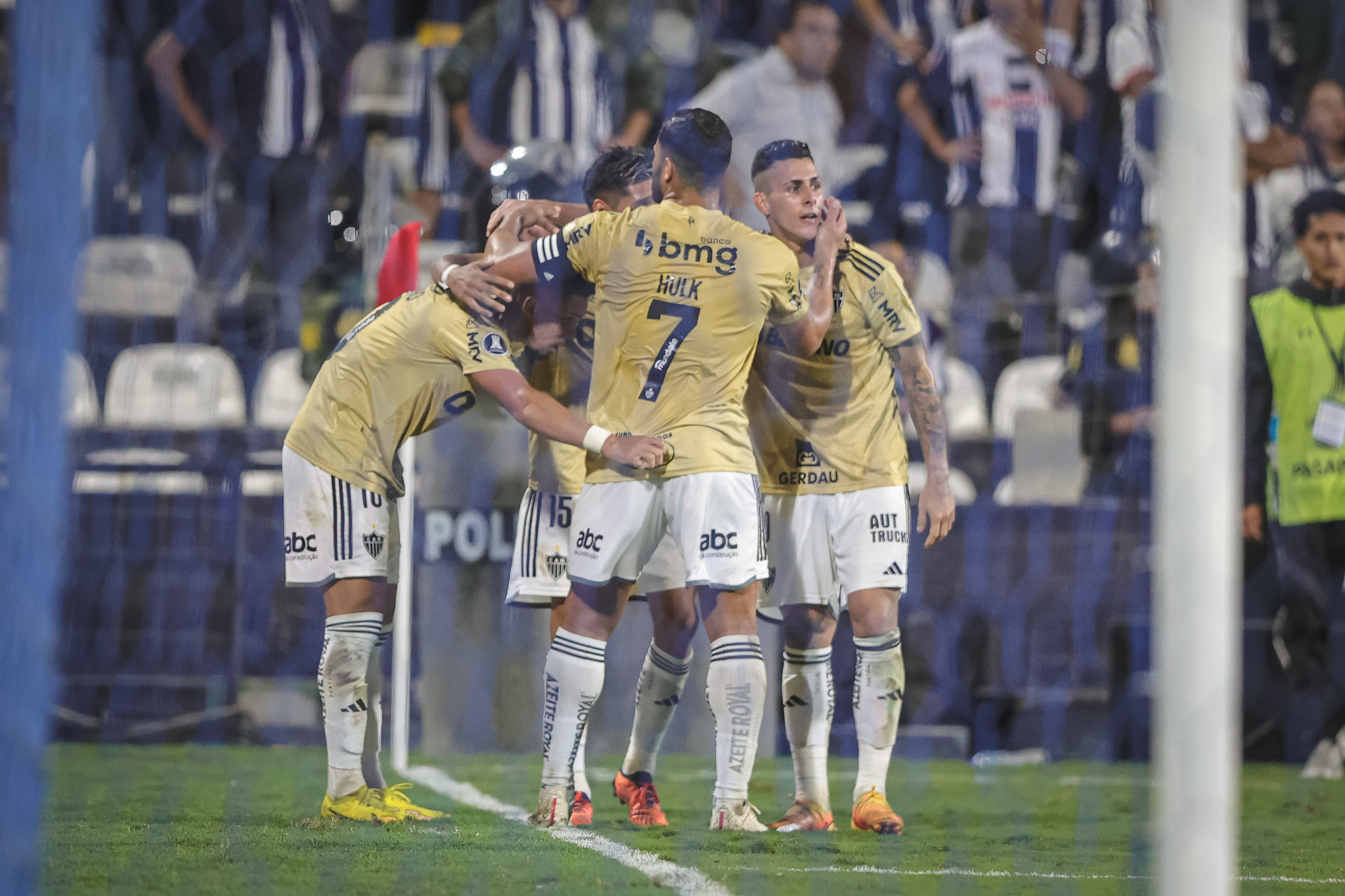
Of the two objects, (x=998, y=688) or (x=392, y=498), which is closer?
(x=392, y=498)

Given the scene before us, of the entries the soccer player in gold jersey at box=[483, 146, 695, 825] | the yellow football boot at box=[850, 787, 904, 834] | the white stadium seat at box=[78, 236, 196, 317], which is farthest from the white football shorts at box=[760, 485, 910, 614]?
the white stadium seat at box=[78, 236, 196, 317]

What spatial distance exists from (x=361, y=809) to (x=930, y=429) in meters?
1.79

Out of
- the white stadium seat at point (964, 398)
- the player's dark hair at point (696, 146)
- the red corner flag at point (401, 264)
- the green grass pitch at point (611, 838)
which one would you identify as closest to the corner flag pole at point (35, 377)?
the green grass pitch at point (611, 838)

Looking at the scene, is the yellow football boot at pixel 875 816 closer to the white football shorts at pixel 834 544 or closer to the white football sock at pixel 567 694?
the white football shorts at pixel 834 544

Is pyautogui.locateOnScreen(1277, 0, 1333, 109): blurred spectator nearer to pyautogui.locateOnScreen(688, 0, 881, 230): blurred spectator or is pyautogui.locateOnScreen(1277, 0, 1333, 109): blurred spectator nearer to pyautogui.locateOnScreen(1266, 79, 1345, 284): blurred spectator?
pyautogui.locateOnScreen(1266, 79, 1345, 284): blurred spectator

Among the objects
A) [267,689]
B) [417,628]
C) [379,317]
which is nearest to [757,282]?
[379,317]

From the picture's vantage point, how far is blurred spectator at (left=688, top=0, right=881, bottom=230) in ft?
18.3

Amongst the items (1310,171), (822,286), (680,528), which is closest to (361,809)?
(680,528)

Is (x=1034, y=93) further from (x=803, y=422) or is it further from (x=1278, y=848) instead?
(x=1278, y=848)

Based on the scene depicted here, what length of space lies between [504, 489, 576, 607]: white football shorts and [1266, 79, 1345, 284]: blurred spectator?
3.25m

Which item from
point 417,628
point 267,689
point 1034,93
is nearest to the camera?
point 417,628

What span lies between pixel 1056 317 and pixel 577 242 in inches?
154

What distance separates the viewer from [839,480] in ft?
13.8

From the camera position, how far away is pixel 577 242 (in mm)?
3773
